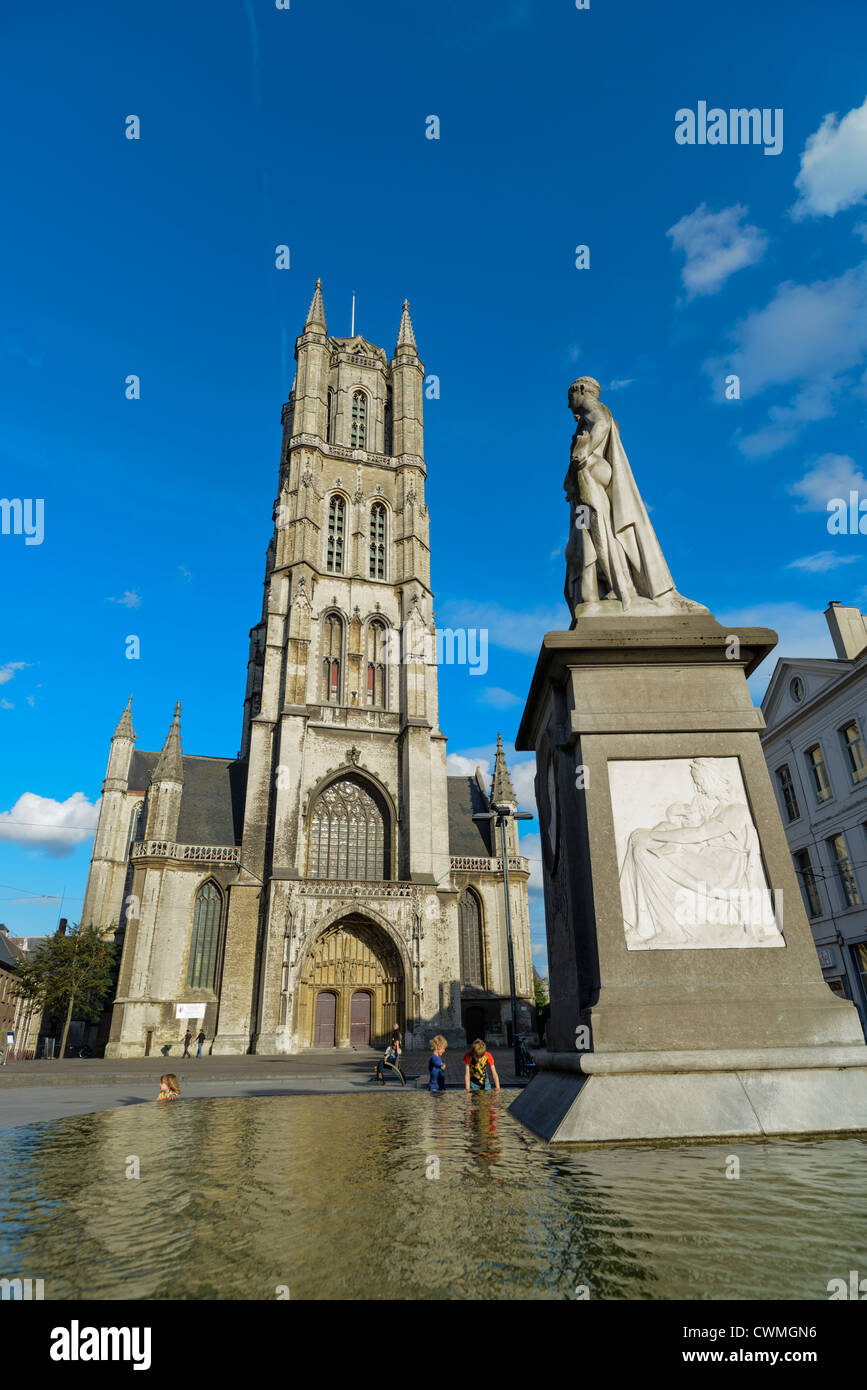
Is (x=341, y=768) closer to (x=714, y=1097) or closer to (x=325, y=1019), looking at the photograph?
(x=325, y=1019)

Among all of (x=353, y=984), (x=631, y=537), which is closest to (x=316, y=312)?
(x=353, y=984)

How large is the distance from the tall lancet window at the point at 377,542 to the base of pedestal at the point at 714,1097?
37579 millimetres

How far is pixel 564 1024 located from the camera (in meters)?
4.93

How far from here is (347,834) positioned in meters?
35.0

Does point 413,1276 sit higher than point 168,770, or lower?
lower

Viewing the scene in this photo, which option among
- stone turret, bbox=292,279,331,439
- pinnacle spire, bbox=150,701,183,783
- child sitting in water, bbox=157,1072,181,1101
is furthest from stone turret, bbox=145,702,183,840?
child sitting in water, bbox=157,1072,181,1101

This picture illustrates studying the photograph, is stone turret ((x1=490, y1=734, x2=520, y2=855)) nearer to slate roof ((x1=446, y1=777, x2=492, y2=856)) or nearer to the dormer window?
slate roof ((x1=446, y1=777, x2=492, y2=856))

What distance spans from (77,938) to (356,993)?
1216 cm

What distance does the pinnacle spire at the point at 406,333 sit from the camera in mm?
48219

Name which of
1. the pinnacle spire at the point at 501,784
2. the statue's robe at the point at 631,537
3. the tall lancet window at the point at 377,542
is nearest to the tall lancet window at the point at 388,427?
the tall lancet window at the point at 377,542

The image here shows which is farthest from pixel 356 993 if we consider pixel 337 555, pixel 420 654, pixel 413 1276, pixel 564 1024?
pixel 413 1276

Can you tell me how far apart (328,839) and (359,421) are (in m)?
26.2

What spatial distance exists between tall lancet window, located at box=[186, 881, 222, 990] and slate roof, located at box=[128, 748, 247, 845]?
2.66 m
